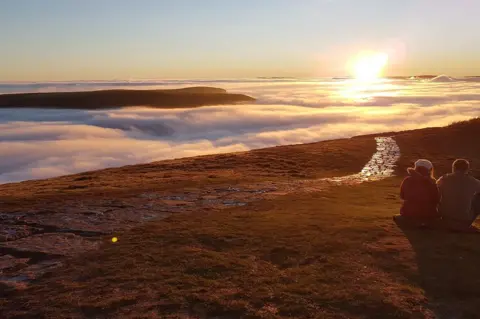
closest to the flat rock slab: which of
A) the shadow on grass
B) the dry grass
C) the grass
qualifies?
the grass

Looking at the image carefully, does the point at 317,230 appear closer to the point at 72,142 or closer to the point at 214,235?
the point at 214,235

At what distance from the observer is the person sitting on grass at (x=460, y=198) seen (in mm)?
A: 7895

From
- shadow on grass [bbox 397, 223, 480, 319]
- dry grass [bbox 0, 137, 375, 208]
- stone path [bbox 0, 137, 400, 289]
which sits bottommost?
dry grass [bbox 0, 137, 375, 208]

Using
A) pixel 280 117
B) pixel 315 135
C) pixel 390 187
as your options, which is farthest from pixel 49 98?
pixel 390 187

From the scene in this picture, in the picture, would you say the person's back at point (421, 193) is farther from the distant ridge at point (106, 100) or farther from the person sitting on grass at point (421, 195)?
the distant ridge at point (106, 100)

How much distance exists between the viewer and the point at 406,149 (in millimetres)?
24719

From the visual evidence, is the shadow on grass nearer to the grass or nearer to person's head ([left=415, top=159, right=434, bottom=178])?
the grass

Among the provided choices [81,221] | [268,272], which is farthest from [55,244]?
[268,272]

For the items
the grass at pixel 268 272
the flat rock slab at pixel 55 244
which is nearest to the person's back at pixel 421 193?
the grass at pixel 268 272

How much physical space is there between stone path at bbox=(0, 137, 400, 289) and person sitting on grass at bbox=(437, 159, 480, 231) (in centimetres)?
464

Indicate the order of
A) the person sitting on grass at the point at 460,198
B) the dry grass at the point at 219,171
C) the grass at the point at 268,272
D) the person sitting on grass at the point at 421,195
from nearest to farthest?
the grass at the point at 268,272 → the person sitting on grass at the point at 460,198 → the person sitting on grass at the point at 421,195 → the dry grass at the point at 219,171

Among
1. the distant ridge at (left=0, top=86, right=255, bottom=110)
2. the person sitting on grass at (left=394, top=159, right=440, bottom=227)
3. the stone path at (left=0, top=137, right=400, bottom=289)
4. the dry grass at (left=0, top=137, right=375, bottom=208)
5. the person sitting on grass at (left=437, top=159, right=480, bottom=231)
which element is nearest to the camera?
the stone path at (left=0, top=137, right=400, bottom=289)

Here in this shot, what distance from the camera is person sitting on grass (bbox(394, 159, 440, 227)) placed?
8203 millimetres

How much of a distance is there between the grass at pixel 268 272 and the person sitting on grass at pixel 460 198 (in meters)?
0.37
